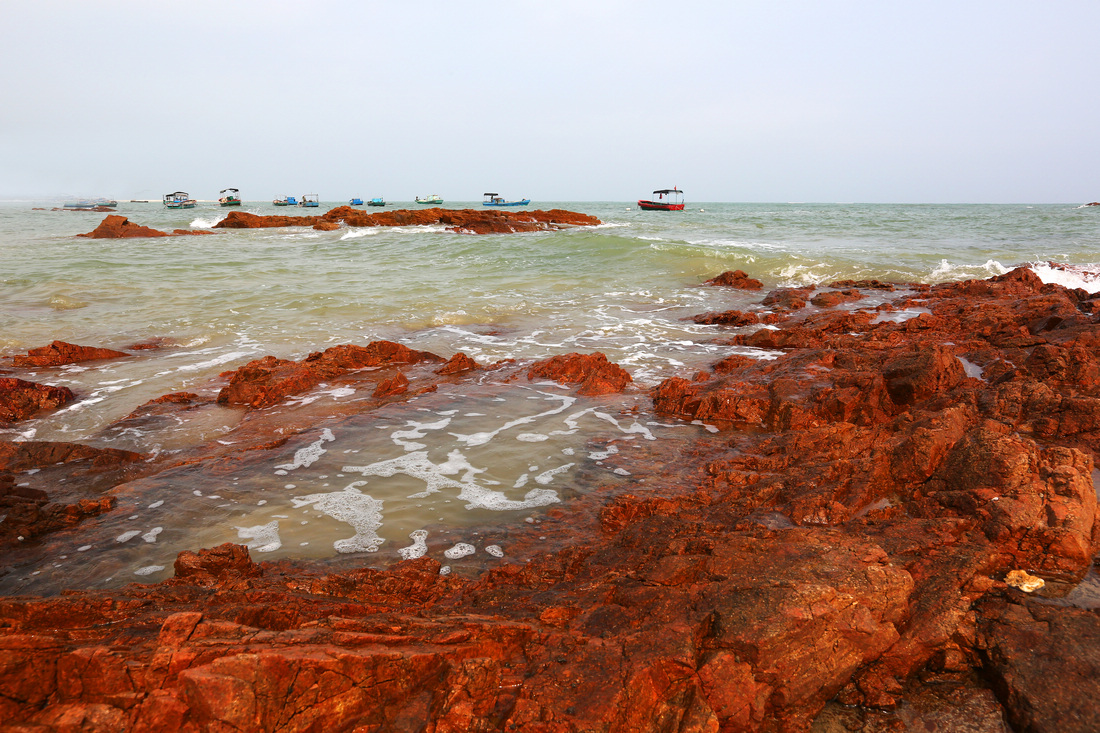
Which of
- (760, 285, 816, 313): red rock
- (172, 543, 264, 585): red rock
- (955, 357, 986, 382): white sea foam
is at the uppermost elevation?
(760, 285, 816, 313): red rock

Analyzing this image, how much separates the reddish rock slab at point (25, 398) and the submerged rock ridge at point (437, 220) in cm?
3204

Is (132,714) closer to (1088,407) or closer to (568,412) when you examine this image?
(568,412)

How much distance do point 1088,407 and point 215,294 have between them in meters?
16.8

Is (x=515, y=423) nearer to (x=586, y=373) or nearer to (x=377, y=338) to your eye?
(x=586, y=373)

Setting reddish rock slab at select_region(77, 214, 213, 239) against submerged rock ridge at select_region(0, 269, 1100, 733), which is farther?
reddish rock slab at select_region(77, 214, 213, 239)

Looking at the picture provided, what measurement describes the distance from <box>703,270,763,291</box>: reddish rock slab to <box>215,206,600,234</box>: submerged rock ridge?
22.6 metres

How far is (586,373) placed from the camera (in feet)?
25.6

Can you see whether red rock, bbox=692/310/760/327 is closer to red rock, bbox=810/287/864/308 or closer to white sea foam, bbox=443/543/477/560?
red rock, bbox=810/287/864/308

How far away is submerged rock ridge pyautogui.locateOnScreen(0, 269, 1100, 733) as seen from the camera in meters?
1.99

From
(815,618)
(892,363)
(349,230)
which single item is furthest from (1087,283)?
(349,230)

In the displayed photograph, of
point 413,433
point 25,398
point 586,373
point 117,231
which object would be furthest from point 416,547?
point 117,231

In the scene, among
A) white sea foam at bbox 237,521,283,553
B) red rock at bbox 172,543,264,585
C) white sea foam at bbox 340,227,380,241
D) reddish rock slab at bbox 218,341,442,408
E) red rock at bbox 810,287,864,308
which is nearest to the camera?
red rock at bbox 172,543,264,585

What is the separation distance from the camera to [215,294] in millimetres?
14531

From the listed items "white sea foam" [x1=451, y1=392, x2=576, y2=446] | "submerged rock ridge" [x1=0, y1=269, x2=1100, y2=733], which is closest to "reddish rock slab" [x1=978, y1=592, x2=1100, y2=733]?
"submerged rock ridge" [x1=0, y1=269, x2=1100, y2=733]
